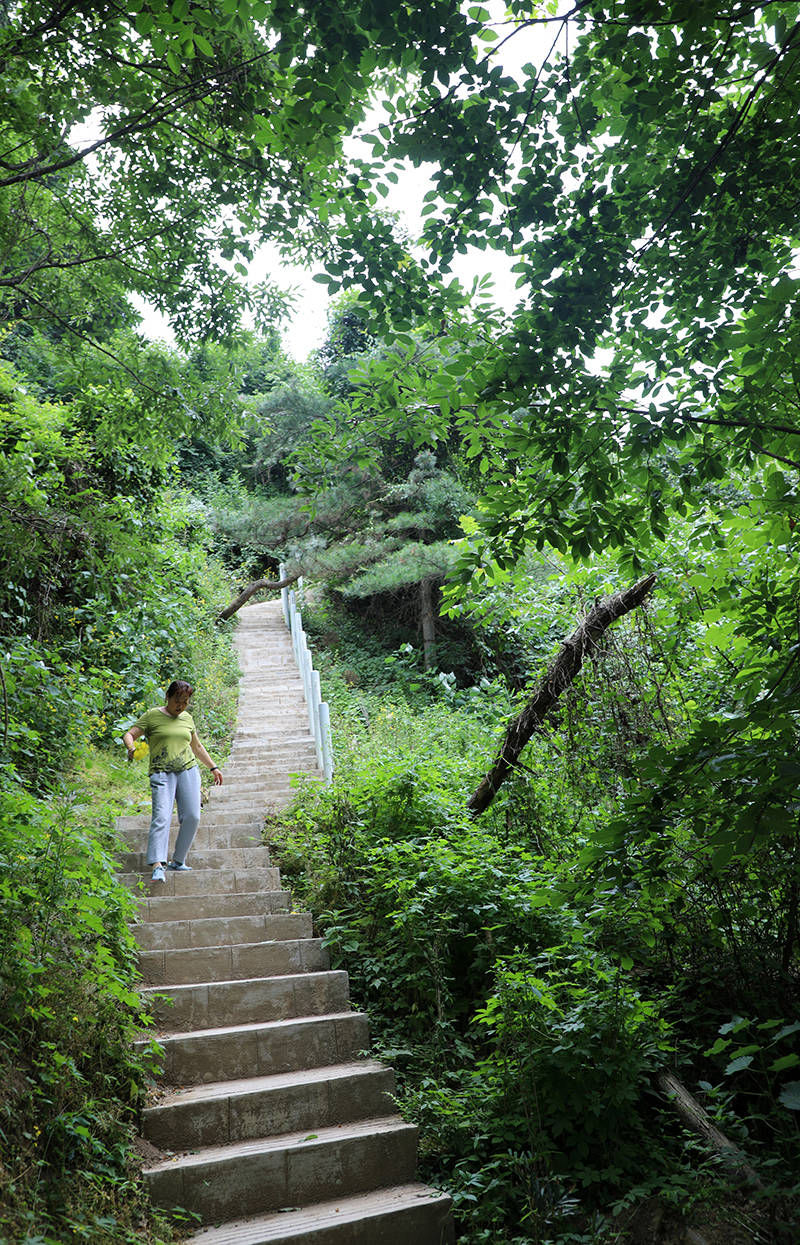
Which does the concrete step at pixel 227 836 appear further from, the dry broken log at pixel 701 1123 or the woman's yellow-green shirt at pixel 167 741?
the dry broken log at pixel 701 1123

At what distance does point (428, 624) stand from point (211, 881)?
10.6 m

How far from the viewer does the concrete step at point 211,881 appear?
5.19 m

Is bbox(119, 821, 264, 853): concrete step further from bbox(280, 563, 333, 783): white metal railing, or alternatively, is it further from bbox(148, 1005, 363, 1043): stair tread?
bbox(148, 1005, 363, 1043): stair tread

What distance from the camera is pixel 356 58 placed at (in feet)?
8.05

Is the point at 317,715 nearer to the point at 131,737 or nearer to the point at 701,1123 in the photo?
the point at 131,737

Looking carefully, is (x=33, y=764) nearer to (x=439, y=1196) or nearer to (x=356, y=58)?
(x=439, y=1196)

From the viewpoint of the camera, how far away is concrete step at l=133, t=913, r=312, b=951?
463cm

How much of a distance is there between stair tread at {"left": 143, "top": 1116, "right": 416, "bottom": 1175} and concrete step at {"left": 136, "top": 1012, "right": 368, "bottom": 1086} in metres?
0.41

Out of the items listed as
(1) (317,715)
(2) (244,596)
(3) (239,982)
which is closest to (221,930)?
(3) (239,982)

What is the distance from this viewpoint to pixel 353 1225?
298 centimetres

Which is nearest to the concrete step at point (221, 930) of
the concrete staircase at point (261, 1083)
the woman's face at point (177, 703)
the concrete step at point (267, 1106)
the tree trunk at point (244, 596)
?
the concrete staircase at point (261, 1083)

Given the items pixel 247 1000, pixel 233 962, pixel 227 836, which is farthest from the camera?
pixel 227 836

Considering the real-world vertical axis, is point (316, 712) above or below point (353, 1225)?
above

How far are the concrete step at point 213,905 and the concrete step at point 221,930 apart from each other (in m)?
0.08
